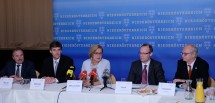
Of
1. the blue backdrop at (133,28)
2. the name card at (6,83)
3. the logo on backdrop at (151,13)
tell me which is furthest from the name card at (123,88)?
the logo on backdrop at (151,13)

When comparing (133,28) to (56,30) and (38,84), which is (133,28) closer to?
(56,30)

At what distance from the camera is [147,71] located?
13.9ft

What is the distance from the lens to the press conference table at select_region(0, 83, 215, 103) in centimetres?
321

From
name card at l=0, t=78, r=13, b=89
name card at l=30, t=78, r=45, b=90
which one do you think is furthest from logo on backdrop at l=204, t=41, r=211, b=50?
name card at l=0, t=78, r=13, b=89

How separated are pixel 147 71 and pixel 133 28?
5.37 feet

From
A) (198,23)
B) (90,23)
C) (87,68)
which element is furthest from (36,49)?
(198,23)

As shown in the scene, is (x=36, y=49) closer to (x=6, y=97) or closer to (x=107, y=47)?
(x=107, y=47)

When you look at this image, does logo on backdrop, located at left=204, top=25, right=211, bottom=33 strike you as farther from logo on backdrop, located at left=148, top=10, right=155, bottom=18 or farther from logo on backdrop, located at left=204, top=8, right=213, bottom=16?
logo on backdrop, located at left=148, top=10, right=155, bottom=18

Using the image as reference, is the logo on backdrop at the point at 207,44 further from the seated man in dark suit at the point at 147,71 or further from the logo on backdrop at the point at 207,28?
the seated man in dark suit at the point at 147,71

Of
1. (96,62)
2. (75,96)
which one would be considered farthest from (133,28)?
(75,96)

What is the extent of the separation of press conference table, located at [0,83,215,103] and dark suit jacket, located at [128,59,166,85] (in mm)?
744

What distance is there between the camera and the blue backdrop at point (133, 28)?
5.38 m

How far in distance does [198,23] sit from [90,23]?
6.29ft

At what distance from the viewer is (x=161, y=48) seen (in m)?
5.62
